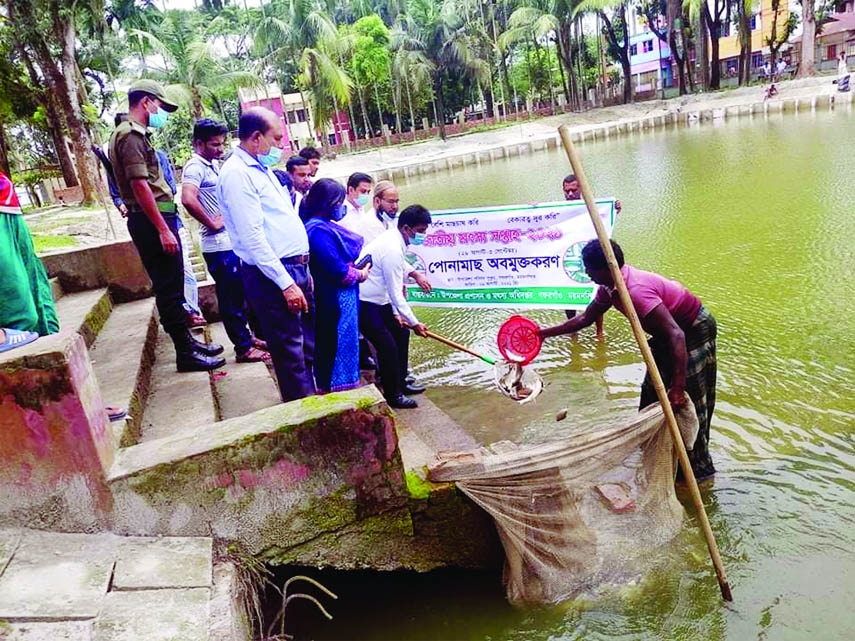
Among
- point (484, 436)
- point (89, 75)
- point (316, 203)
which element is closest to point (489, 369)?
point (484, 436)

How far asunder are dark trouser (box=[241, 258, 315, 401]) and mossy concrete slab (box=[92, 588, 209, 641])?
1360mm

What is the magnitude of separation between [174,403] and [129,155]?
1.42 metres

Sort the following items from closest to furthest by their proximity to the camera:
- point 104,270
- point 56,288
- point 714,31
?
point 56,288 < point 104,270 < point 714,31

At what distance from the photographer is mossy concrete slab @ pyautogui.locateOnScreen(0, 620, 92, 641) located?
1923 mm

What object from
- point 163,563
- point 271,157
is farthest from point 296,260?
point 163,563

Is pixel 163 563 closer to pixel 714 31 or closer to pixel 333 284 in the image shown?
pixel 333 284

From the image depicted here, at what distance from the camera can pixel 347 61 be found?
3416cm

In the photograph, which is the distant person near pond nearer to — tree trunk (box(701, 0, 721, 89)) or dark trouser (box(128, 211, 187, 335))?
dark trouser (box(128, 211, 187, 335))

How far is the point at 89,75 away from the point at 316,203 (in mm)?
24151

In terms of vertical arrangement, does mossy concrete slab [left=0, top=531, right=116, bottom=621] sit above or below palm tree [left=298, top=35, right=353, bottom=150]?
below

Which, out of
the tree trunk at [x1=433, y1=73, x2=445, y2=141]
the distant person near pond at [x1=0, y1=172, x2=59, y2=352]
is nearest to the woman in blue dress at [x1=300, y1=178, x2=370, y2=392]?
the distant person near pond at [x1=0, y1=172, x2=59, y2=352]

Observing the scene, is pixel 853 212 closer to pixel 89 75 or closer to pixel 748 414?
pixel 748 414

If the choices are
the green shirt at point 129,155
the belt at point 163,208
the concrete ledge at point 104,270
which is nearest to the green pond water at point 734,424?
the belt at point 163,208

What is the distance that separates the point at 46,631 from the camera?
196 centimetres
